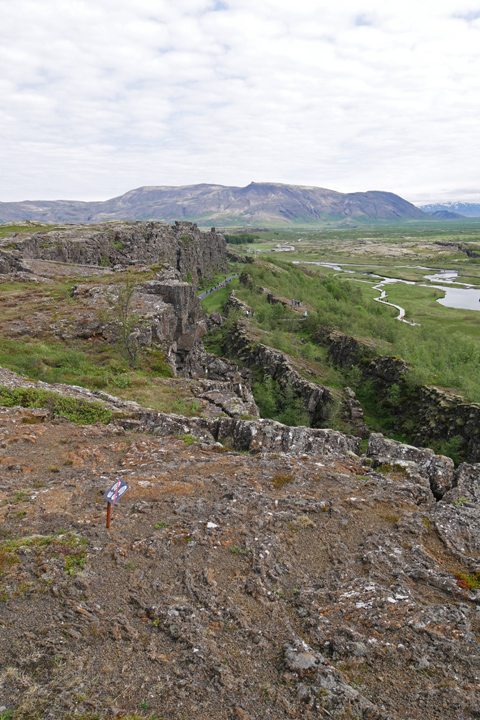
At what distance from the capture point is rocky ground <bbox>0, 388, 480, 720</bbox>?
728 cm

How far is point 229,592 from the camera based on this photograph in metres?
9.84

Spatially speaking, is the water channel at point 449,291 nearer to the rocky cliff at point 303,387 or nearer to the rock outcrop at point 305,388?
the rocky cliff at point 303,387

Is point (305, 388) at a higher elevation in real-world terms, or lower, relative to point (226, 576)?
lower

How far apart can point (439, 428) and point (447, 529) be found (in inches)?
1160

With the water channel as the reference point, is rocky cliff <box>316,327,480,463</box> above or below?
below

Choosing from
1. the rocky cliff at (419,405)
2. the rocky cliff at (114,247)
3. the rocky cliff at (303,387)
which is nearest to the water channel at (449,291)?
the rocky cliff at (419,405)

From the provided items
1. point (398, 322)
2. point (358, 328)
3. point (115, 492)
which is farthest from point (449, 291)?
point (115, 492)

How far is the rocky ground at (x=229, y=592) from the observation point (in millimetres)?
7277

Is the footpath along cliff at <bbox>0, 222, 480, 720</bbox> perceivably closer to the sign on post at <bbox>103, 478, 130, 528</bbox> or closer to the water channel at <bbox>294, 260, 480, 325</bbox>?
the sign on post at <bbox>103, 478, 130, 528</bbox>

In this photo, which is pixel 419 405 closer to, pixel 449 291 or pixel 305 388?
pixel 305 388

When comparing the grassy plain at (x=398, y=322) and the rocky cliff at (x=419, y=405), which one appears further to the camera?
the grassy plain at (x=398, y=322)

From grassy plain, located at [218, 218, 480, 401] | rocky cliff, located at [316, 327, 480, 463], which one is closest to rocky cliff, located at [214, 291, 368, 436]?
rocky cliff, located at [316, 327, 480, 463]

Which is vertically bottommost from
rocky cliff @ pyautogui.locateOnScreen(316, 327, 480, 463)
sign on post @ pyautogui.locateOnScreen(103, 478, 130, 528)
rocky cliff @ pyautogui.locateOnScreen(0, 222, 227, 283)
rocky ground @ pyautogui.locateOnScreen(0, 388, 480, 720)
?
rocky cliff @ pyautogui.locateOnScreen(316, 327, 480, 463)

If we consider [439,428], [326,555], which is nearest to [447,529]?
[326,555]
